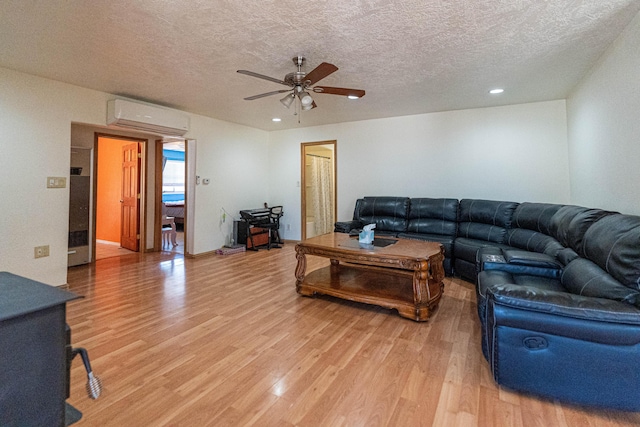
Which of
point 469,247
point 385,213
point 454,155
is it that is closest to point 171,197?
point 385,213

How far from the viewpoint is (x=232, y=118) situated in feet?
17.6

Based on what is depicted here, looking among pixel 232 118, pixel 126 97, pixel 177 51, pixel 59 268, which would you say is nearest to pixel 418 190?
pixel 232 118

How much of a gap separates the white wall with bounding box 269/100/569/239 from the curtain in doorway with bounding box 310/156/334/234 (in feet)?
2.41

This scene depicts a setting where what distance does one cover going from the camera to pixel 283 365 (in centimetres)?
199

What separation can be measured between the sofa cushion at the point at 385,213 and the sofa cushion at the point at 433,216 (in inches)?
4.8

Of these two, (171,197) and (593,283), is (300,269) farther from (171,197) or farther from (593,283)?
(171,197)

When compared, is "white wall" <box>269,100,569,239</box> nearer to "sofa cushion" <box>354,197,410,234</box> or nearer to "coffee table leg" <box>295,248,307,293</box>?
"sofa cushion" <box>354,197,410,234</box>

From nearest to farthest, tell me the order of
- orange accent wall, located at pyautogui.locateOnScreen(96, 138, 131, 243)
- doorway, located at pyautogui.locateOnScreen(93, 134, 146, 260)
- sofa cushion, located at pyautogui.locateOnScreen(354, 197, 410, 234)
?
sofa cushion, located at pyautogui.locateOnScreen(354, 197, 410, 234) → doorway, located at pyautogui.locateOnScreen(93, 134, 146, 260) → orange accent wall, located at pyautogui.locateOnScreen(96, 138, 131, 243)

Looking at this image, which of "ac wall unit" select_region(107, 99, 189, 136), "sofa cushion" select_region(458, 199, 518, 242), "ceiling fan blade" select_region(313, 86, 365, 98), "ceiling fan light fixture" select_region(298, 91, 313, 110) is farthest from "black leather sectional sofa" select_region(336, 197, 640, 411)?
"ac wall unit" select_region(107, 99, 189, 136)

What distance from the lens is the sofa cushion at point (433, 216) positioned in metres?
4.39

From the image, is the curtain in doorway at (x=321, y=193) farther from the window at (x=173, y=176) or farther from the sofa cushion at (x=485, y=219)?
the window at (x=173, y=176)

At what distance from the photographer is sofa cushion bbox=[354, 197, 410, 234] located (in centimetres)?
473

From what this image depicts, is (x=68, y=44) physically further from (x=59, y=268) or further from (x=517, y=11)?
(x=517, y=11)

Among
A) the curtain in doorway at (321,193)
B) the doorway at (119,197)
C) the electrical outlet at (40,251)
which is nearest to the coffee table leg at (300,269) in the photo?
the electrical outlet at (40,251)
